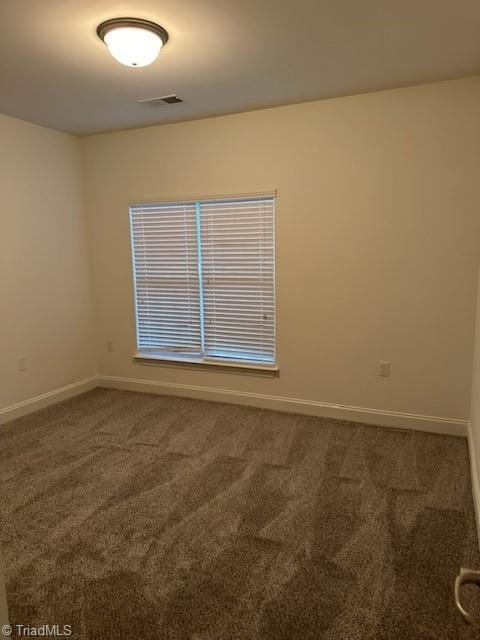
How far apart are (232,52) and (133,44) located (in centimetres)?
60

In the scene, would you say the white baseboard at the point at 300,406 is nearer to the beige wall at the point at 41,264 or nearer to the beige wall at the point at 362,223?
the beige wall at the point at 362,223

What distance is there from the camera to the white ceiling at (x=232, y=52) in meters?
2.05

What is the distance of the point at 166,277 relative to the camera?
4.17 metres

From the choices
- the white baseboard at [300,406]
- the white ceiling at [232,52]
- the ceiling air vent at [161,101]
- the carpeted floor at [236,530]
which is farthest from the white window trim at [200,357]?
the ceiling air vent at [161,101]

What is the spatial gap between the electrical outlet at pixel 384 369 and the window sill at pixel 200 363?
0.90 m

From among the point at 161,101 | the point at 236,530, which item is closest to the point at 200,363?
the point at 236,530

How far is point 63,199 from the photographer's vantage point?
4156 millimetres

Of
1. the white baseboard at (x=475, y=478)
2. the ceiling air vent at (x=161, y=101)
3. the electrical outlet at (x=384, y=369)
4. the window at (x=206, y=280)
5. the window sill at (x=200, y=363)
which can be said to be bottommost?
the white baseboard at (x=475, y=478)

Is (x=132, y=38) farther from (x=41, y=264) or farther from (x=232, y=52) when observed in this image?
(x=41, y=264)

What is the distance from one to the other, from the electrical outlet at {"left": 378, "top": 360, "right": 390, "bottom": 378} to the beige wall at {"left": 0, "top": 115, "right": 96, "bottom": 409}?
3.01m

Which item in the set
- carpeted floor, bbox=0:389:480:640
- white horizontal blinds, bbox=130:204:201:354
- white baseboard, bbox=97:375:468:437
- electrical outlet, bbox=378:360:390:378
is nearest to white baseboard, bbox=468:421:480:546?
carpeted floor, bbox=0:389:480:640

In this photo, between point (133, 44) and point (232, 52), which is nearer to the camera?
point (133, 44)

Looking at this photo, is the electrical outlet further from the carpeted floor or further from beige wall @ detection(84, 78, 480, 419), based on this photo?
the carpeted floor

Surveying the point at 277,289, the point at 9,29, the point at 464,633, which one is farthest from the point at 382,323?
the point at 9,29
